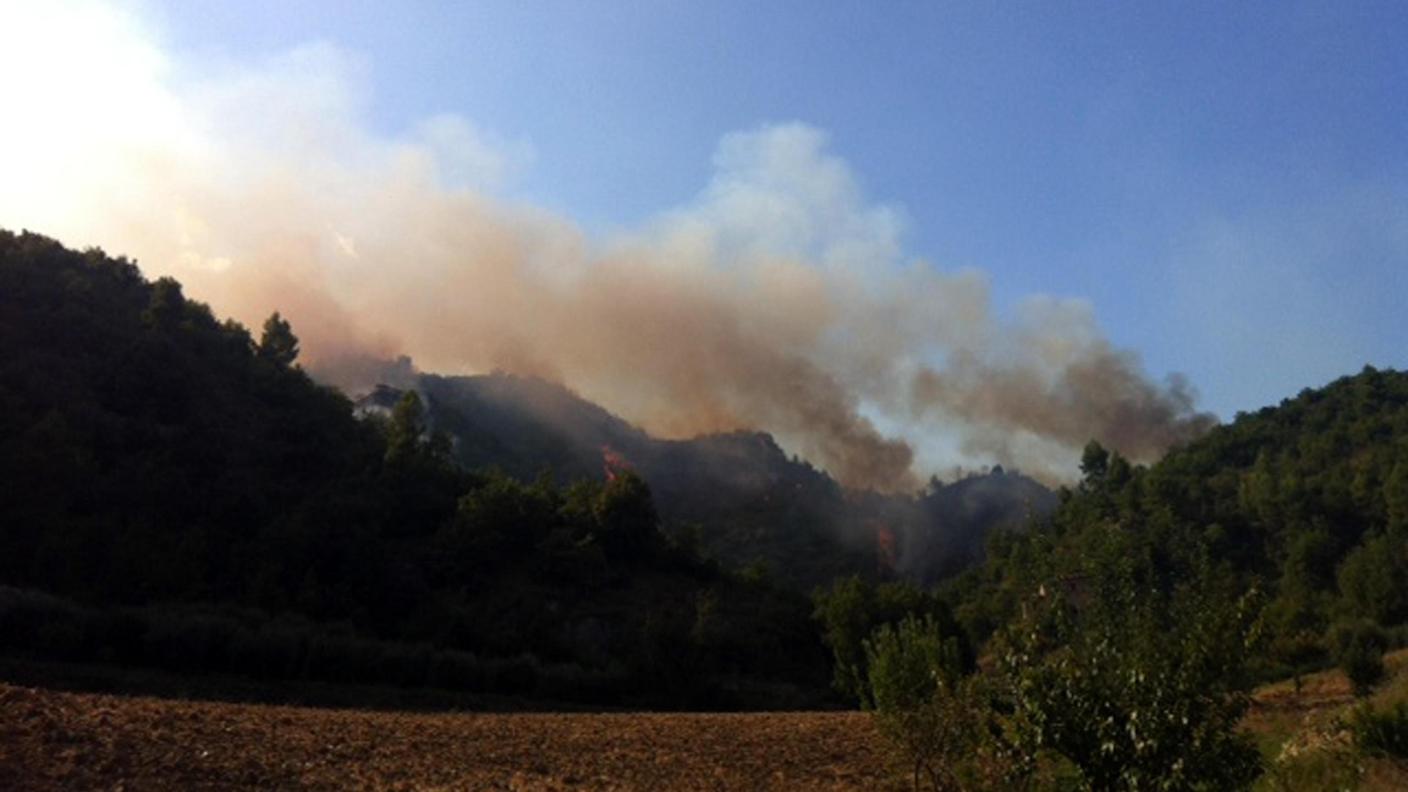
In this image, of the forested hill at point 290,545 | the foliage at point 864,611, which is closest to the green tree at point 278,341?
the forested hill at point 290,545

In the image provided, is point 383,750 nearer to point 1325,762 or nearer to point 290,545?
point 1325,762

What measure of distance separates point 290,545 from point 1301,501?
3299 inches

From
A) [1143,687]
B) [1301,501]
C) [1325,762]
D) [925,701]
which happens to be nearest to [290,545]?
[925,701]

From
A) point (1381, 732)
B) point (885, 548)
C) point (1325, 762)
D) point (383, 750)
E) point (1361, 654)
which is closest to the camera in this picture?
point (1325, 762)

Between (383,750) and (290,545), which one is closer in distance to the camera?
(383,750)

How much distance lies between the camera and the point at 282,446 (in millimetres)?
74062

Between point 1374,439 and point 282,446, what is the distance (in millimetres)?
101805

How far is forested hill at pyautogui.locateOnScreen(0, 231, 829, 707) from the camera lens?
47.8 meters

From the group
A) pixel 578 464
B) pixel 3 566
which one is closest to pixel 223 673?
pixel 3 566

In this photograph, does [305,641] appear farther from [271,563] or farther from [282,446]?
[282,446]

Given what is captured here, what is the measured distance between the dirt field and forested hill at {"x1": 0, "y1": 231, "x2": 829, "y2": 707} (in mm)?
16252

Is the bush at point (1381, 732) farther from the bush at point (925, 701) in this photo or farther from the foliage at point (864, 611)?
the foliage at point (864, 611)

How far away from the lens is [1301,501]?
9862 centimetres

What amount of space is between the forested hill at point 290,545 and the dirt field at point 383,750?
16252 millimetres
